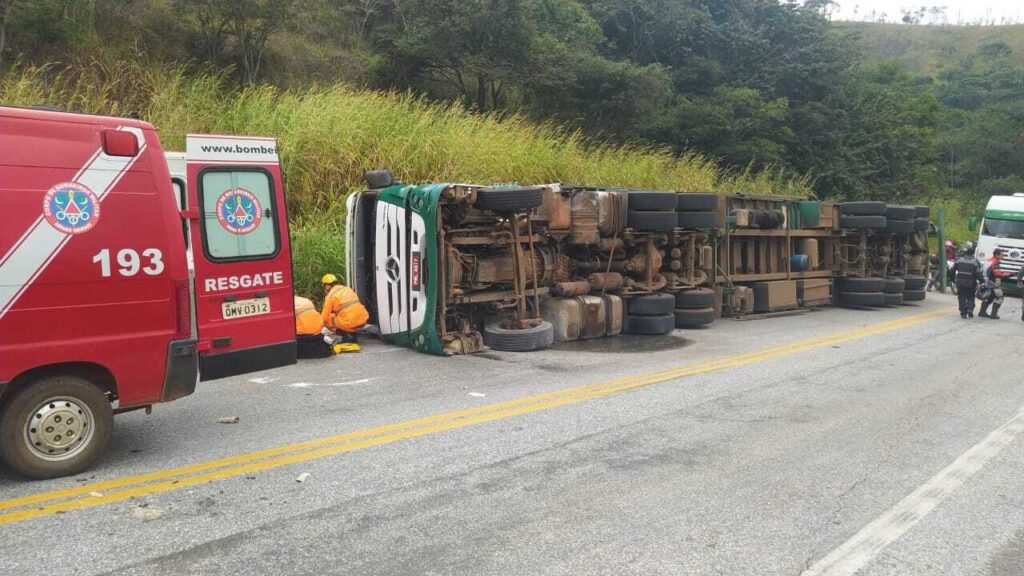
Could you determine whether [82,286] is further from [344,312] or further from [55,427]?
[344,312]

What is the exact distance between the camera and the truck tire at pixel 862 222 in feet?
53.0

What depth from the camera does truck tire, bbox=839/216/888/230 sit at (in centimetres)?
1616

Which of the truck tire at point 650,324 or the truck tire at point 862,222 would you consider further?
the truck tire at point 862,222

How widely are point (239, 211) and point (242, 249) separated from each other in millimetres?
325

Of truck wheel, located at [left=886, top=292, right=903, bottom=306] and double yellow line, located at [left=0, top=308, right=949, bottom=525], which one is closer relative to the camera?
double yellow line, located at [left=0, top=308, right=949, bottom=525]

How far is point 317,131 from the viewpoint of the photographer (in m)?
13.4

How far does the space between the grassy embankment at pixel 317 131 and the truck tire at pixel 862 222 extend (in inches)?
230

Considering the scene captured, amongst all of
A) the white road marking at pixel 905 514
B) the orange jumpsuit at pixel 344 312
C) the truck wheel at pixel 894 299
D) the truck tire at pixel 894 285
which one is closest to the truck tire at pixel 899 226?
the truck tire at pixel 894 285

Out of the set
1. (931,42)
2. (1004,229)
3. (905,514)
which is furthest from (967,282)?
(931,42)

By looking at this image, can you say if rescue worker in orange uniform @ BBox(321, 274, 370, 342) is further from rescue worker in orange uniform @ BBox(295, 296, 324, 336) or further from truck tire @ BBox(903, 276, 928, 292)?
truck tire @ BBox(903, 276, 928, 292)

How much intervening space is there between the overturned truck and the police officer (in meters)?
3.64

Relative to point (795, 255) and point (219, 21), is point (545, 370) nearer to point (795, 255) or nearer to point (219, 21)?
point (795, 255)

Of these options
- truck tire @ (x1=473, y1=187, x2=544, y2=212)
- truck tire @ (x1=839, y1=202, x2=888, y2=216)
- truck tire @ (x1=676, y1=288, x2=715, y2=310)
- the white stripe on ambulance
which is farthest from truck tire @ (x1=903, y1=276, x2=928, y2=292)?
the white stripe on ambulance

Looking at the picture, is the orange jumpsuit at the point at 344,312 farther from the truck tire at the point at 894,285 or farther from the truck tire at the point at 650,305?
the truck tire at the point at 894,285
